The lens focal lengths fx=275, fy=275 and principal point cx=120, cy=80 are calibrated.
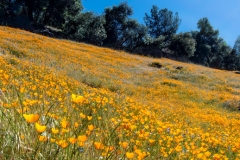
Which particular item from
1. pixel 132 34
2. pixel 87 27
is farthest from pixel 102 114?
pixel 132 34

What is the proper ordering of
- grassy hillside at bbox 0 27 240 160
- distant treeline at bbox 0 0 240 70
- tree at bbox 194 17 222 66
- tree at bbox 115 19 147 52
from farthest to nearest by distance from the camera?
tree at bbox 194 17 222 66
tree at bbox 115 19 147 52
distant treeline at bbox 0 0 240 70
grassy hillside at bbox 0 27 240 160

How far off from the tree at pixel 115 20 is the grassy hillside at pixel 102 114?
20.0 meters

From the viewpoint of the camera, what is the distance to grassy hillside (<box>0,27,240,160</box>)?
6.70 feet

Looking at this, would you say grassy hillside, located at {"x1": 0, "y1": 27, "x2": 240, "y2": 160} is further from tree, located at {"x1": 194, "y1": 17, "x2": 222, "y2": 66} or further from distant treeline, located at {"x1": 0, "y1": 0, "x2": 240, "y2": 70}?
tree, located at {"x1": 194, "y1": 17, "x2": 222, "y2": 66}

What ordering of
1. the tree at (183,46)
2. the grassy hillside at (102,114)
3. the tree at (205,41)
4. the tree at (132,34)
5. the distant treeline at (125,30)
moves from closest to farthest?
the grassy hillside at (102,114)
the distant treeline at (125,30)
the tree at (132,34)
the tree at (183,46)
the tree at (205,41)

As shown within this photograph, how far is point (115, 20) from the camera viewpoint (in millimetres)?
48219

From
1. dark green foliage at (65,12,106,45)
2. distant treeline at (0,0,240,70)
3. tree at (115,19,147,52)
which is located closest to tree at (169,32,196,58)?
distant treeline at (0,0,240,70)

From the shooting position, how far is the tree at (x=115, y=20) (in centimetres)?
4816

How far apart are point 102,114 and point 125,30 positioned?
4508cm

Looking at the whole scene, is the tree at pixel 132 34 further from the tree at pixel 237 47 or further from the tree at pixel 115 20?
the tree at pixel 237 47

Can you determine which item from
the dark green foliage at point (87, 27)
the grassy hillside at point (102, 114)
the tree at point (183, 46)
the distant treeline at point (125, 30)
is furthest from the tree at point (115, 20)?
the grassy hillside at point (102, 114)

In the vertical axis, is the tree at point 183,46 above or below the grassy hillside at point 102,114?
above

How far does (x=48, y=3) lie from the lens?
40.9 metres

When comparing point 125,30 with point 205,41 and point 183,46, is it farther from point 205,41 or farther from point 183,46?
point 205,41
